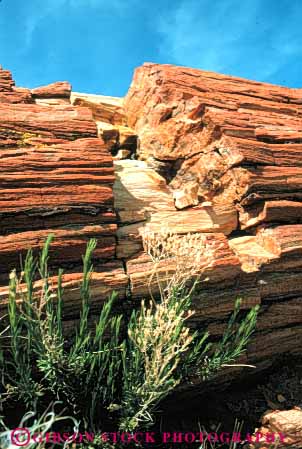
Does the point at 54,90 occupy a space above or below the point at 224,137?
above

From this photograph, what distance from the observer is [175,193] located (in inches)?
283

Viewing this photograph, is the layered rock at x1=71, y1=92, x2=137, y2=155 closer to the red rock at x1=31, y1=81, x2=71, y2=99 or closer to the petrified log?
the petrified log

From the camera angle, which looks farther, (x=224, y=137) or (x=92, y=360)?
(x=224, y=137)

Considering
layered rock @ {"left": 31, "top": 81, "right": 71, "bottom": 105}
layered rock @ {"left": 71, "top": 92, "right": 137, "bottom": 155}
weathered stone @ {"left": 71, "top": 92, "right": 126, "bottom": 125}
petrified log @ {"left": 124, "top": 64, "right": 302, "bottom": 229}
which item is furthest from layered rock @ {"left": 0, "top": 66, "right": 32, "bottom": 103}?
petrified log @ {"left": 124, "top": 64, "right": 302, "bottom": 229}

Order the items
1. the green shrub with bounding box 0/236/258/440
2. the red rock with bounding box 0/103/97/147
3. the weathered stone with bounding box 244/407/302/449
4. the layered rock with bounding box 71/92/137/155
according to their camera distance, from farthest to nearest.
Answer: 1. the layered rock with bounding box 71/92/137/155
2. the red rock with bounding box 0/103/97/147
3. the weathered stone with bounding box 244/407/302/449
4. the green shrub with bounding box 0/236/258/440

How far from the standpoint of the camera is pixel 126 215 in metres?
6.30

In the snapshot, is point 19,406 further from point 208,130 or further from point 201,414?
point 208,130

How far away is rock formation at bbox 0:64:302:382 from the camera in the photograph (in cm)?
542

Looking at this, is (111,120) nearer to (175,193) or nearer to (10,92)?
(10,92)

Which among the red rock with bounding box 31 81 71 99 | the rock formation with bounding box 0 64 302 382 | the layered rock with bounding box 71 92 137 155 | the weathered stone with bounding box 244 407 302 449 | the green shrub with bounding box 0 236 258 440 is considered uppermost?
the red rock with bounding box 31 81 71 99

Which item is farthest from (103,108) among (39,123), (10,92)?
(39,123)

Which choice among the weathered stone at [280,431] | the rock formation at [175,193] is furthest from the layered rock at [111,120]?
the weathered stone at [280,431]

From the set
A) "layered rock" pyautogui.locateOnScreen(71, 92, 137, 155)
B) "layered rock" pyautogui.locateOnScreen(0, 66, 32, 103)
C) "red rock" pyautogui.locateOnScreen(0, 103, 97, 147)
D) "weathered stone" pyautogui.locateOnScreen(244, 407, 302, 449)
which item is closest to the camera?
"weathered stone" pyautogui.locateOnScreen(244, 407, 302, 449)

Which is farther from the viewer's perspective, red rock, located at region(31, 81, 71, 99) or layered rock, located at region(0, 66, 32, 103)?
red rock, located at region(31, 81, 71, 99)
